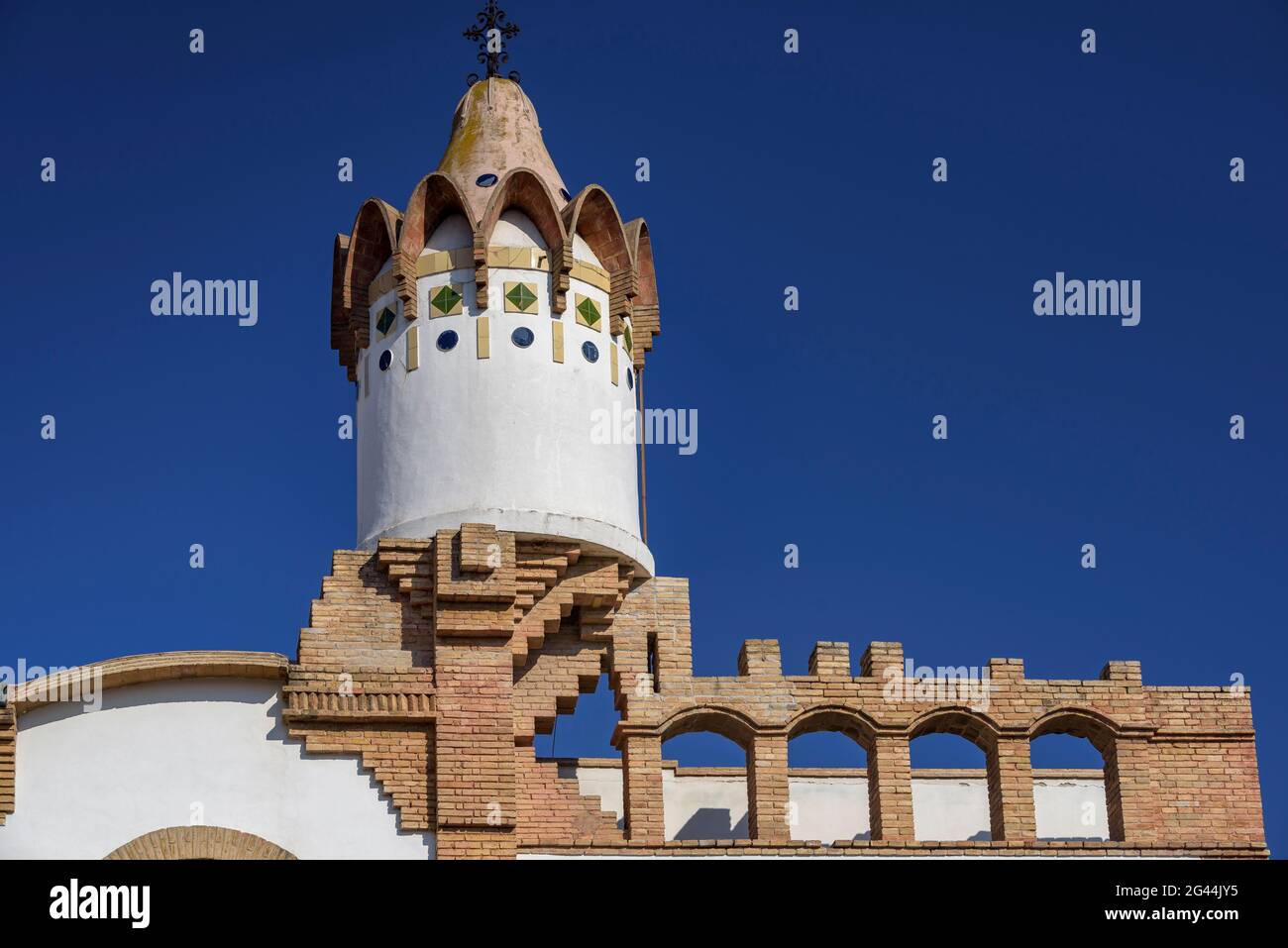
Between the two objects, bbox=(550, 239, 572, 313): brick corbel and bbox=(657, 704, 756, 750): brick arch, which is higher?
bbox=(550, 239, 572, 313): brick corbel

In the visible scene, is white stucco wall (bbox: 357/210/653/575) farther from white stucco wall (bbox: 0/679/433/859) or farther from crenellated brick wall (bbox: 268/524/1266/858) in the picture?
white stucco wall (bbox: 0/679/433/859)

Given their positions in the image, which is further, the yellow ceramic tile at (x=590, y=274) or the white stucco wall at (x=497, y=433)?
the yellow ceramic tile at (x=590, y=274)

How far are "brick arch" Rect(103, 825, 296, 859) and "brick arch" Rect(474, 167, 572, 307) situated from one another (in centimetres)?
716

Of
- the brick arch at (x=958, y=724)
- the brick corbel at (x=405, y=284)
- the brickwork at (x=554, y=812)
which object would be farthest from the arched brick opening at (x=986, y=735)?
the brick corbel at (x=405, y=284)

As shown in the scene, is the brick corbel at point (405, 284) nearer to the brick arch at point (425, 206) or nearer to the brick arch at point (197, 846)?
the brick arch at point (425, 206)

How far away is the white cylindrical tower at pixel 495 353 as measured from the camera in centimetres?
3189

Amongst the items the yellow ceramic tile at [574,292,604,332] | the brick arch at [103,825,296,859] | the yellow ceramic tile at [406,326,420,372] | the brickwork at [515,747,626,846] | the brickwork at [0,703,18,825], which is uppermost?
the yellow ceramic tile at [574,292,604,332]

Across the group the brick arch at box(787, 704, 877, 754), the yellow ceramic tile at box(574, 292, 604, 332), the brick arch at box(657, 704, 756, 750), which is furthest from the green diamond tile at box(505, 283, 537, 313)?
the brick arch at box(787, 704, 877, 754)

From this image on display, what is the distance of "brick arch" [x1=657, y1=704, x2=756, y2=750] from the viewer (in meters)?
31.0

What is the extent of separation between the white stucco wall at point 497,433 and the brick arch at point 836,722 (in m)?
2.68

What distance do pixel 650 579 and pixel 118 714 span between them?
6.42 m

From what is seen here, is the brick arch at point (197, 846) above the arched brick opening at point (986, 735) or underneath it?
underneath

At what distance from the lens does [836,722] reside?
1236 inches

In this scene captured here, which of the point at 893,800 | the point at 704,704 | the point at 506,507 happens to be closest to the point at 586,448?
the point at 506,507
